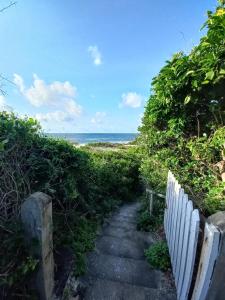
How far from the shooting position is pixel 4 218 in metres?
2.06

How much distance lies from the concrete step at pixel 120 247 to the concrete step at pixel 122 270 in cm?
22

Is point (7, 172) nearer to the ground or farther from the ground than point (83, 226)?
farther from the ground

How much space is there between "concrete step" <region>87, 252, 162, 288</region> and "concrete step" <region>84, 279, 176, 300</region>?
7.1 inches

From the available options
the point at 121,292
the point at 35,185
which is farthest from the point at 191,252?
the point at 35,185

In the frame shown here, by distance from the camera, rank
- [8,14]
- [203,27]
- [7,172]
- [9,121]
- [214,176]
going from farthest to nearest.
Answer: [214,176] → [203,27] → [9,121] → [7,172] → [8,14]

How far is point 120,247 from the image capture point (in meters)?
3.71

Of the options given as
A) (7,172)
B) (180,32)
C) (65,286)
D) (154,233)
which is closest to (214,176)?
(154,233)

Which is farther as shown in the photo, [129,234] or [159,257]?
[129,234]

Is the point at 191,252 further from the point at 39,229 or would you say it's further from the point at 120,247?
the point at 120,247

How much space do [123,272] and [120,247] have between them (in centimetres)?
75

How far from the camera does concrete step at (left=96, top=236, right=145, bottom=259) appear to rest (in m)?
3.51

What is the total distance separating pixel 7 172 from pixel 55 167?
0.64 metres

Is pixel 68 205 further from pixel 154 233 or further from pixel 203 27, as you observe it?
pixel 203 27

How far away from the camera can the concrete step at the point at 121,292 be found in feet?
8.03
